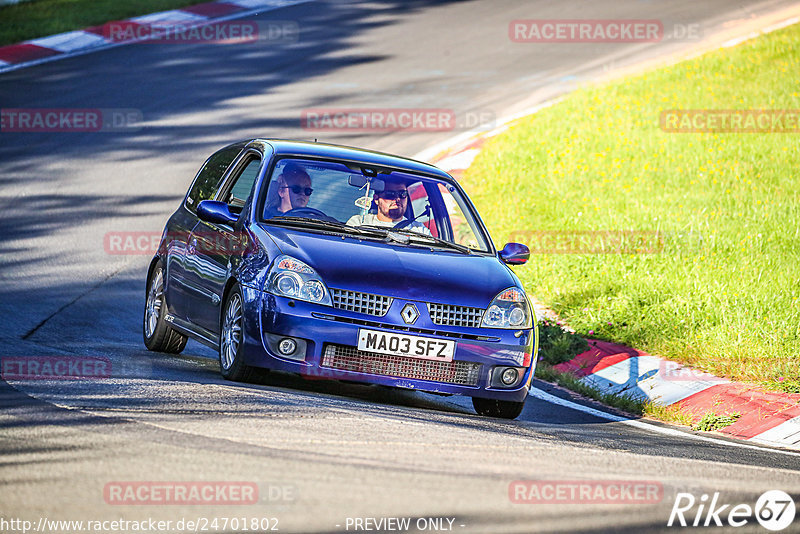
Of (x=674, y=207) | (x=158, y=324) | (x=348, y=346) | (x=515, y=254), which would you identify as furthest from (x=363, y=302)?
(x=674, y=207)

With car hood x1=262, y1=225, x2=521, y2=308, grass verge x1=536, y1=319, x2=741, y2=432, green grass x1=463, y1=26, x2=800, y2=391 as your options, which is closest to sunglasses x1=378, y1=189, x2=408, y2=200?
car hood x1=262, y1=225, x2=521, y2=308

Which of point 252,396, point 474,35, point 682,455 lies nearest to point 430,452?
point 252,396

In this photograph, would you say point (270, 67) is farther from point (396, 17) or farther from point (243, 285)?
point (243, 285)

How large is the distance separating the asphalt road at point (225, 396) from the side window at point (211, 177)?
1.30 meters

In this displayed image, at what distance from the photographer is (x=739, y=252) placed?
12289mm

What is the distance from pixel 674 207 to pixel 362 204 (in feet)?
23.3

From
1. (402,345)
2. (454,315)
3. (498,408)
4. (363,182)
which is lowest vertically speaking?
(498,408)

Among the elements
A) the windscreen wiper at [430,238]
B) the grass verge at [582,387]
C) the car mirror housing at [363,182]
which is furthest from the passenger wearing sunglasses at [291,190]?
the grass verge at [582,387]

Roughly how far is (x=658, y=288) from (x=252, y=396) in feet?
19.1

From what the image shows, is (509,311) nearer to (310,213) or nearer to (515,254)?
(515,254)

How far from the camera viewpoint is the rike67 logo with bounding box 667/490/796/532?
469 cm

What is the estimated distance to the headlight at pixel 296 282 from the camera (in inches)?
275

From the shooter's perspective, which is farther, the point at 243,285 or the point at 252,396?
the point at 243,285

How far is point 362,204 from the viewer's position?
8.13 metres
